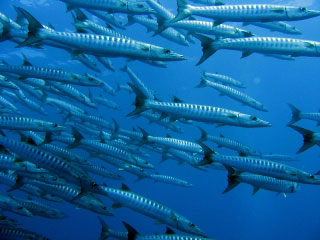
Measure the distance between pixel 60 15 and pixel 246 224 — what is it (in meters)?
39.1

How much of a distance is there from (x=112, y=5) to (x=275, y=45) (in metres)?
3.16

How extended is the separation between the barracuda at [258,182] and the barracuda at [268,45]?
7.45ft

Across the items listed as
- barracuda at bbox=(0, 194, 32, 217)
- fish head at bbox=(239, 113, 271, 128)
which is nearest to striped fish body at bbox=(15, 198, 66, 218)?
barracuda at bbox=(0, 194, 32, 217)

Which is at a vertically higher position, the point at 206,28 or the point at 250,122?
the point at 206,28

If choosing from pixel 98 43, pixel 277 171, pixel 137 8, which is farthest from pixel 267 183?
pixel 137 8

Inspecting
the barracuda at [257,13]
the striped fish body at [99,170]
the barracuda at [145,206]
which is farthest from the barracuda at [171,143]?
the barracuda at [257,13]

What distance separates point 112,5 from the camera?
18.2ft

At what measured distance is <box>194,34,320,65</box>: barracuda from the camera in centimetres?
521

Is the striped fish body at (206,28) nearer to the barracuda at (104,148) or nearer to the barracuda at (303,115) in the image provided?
the barracuda at (303,115)

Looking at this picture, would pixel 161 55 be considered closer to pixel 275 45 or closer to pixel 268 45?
pixel 268 45

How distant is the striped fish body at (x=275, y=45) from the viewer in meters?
5.20

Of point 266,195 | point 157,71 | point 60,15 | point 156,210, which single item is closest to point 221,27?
point 156,210

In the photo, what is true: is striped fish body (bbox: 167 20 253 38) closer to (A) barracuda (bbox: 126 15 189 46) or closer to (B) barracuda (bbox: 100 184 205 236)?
(A) barracuda (bbox: 126 15 189 46)

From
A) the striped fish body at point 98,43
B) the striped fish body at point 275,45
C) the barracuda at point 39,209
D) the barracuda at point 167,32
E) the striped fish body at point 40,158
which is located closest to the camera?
the striped fish body at point 98,43
